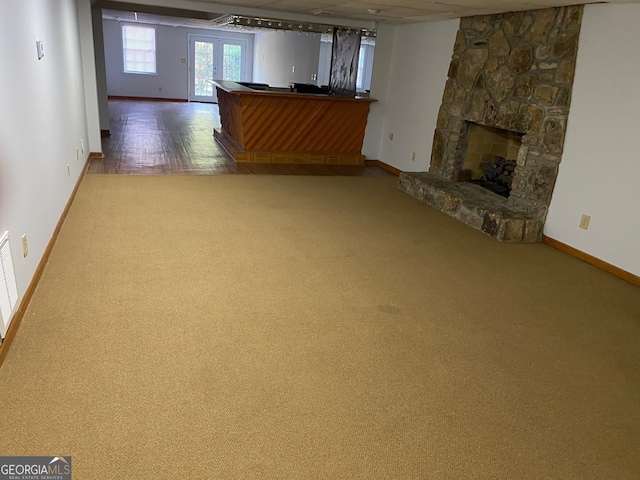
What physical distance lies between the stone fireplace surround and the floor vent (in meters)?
3.60

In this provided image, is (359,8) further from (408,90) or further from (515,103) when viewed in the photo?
(515,103)

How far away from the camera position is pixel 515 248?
411 cm

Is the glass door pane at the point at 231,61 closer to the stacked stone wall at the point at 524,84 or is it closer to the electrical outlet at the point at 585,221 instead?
the stacked stone wall at the point at 524,84

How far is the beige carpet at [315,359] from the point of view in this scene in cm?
176

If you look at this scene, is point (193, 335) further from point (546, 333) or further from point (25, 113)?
point (546, 333)

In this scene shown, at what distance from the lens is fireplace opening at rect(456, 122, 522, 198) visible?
5.37 meters

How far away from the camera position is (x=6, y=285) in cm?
217

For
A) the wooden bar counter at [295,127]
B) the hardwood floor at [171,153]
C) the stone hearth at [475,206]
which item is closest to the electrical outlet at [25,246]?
the hardwood floor at [171,153]

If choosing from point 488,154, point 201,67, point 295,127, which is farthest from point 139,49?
point 488,154

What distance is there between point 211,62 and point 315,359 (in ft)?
44.2

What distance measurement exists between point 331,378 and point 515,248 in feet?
8.42

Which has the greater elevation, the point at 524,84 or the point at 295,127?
the point at 524,84

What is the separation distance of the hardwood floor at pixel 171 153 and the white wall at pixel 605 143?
291 centimetres

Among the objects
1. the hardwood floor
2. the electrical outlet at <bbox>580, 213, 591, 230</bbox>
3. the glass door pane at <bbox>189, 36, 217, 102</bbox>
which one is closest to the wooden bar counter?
the hardwood floor
